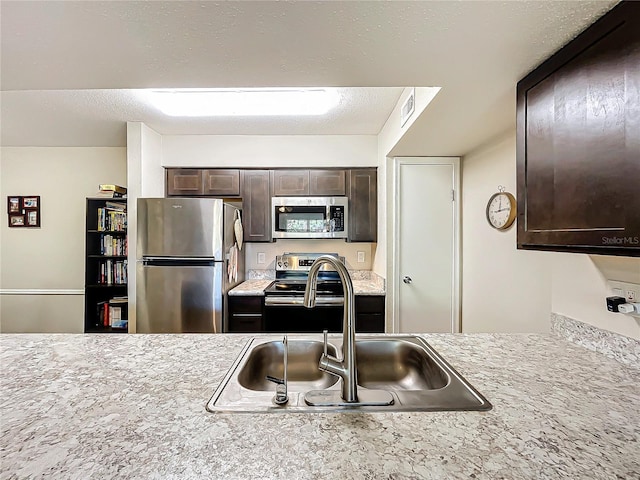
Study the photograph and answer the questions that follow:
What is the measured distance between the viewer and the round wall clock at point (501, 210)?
76.8 inches

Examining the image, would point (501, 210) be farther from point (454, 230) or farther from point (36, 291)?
point (36, 291)

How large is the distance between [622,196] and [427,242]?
1.95m

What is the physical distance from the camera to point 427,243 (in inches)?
109

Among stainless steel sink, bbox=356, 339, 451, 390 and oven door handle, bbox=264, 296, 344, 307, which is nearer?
stainless steel sink, bbox=356, 339, 451, 390

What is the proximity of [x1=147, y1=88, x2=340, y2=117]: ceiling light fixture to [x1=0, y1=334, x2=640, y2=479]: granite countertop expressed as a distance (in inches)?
76.1

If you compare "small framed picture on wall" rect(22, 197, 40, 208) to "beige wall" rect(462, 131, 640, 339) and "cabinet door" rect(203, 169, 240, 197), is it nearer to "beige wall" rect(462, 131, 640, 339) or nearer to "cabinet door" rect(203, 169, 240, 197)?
"cabinet door" rect(203, 169, 240, 197)

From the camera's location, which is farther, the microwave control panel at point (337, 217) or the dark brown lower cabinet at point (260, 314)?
the microwave control panel at point (337, 217)

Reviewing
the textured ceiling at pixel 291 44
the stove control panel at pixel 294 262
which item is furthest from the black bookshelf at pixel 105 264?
the textured ceiling at pixel 291 44

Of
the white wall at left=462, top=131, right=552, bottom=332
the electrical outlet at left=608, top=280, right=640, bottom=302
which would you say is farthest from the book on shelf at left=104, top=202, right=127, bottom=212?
the electrical outlet at left=608, top=280, right=640, bottom=302

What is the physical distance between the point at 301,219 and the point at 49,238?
3094mm

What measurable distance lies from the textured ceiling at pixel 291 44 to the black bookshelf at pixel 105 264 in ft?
6.57

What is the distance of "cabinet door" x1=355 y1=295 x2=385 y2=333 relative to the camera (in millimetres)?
2775

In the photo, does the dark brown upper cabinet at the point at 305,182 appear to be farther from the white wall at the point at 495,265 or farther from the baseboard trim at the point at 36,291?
the baseboard trim at the point at 36,291

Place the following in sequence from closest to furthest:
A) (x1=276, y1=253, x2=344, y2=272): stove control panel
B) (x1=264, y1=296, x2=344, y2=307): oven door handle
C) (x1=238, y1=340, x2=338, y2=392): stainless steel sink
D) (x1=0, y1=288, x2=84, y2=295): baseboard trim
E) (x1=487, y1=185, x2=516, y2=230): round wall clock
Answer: (x1=238, y1=340, x2=338, y2=392): stainless steel sink → (x1=487, y1=185, x2=516, y2=230): round wall clock → (x1=264, y1=296, x2=344, y2=307): oven door handle → (x1=276, y1=253, x2=344, y2=272): stove control panel → (x1=0, y1=288, x2=84, y2=295): baseboard trim
